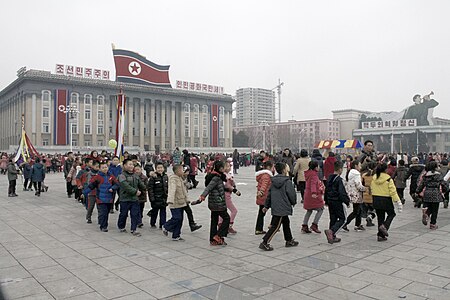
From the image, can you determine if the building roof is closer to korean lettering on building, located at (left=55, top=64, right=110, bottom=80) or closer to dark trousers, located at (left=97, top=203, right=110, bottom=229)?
korean lettering on building, located at (left=55, top=64, right=110, bottom=80)

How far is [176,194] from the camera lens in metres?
7.21

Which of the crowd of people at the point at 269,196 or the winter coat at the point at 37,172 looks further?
the winter coat at the point at 37,172

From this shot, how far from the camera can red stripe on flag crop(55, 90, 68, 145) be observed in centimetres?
5672

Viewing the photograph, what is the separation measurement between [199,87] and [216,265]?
68.7 metres

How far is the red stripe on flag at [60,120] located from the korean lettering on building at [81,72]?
2.94 metres

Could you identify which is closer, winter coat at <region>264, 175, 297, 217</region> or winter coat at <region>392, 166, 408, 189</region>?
winter coat at <region>264, 175, 297, 217</region>

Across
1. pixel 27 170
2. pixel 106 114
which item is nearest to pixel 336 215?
pixel 27 170

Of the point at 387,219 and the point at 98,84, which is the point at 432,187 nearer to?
the point at 387,219

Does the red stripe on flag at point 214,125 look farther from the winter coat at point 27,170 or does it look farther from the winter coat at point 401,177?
the winter coat at point 401,177

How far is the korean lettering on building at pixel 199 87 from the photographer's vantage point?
232 feet

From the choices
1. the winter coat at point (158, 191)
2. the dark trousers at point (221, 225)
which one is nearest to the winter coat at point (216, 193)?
the dark trousers at point (221, 225)

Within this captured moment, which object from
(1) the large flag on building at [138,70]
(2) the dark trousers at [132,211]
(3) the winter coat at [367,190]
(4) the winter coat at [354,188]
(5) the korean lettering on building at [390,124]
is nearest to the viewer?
(4) the winter coat at [354,188]

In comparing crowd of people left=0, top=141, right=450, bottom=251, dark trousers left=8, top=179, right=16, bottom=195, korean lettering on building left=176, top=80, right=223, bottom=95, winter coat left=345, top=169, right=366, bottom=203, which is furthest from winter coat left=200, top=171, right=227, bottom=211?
korean lettering on building left=176, top=80, right=223, bottom=95

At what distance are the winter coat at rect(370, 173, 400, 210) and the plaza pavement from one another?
2.31 ft
